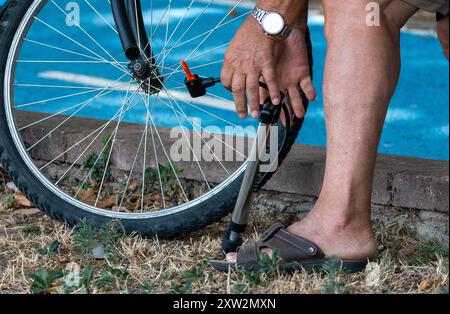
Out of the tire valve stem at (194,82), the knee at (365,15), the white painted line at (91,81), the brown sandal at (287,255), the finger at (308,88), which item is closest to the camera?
the knee at (365,15)

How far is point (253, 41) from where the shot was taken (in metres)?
2.38

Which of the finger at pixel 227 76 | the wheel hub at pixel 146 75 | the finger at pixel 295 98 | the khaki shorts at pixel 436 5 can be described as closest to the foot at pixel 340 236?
the finger at pixel 295 98

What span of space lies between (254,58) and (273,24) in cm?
10

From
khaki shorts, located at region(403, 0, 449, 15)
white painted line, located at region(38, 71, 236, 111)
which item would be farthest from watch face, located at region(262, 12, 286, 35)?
white painted line, located at region(38, 71, 236, 111)

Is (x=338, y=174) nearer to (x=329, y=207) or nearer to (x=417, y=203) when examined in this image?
(x=329, y=207)

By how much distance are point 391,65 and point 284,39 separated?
0.93 ft

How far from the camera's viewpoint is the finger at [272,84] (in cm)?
237

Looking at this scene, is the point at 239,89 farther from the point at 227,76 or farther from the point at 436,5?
the point at 436,5

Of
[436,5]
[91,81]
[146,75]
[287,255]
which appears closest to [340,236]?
[287,255]

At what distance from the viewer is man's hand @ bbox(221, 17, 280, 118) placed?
237cm

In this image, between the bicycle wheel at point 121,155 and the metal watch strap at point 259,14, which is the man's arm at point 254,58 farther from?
the bicycle wheel at point 121,155
